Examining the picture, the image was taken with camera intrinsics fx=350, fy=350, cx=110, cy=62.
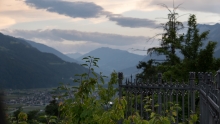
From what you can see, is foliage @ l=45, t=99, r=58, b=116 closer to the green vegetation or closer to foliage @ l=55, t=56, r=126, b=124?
the green vegetation

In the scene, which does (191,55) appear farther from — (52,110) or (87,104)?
(87,104)

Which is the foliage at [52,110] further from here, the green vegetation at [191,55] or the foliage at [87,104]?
the foliage at [87,104]

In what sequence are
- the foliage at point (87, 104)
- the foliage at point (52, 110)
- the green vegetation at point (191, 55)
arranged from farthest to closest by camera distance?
the foliage at point (52, 110), the green vegetation at point (191, 55), the foliage at point (87, 104)

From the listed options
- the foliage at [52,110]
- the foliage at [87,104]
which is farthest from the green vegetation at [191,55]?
the foliage at [87,104]

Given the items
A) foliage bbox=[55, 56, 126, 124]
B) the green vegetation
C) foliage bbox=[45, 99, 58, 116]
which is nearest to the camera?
foliage bbox=[55, 56, 126, 124]

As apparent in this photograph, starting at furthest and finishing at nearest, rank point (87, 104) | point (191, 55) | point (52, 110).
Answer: point (52, 110), point (191, 55), point (87, 104)

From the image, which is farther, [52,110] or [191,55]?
[52,110]

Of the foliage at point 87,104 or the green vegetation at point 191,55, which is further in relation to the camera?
the green vegetation at point 191,55

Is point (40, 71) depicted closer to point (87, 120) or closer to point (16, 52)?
point (16, 52)

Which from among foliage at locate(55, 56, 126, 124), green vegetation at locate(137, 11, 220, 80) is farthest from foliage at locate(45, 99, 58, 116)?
foliage at locate(55, 56, 126, 124)

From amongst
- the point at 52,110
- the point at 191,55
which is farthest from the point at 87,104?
the point at 52,110

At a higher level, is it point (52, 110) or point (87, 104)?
point (87, 104)

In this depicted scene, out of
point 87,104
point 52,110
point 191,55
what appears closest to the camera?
point 87,104

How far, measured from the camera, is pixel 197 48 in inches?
801
